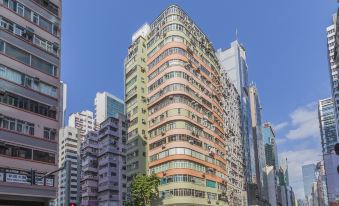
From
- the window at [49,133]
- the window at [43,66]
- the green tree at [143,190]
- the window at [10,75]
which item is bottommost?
the green tree at [143,190]

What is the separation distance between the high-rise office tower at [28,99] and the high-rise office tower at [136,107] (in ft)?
121

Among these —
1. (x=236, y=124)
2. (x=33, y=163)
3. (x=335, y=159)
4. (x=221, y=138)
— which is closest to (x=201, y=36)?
(x=221, y=138)

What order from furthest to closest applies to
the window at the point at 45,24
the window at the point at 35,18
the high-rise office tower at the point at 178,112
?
the high-rise office tower at the point at 178,112 < the window at the point at 45,24 < the window at the point at 35,18

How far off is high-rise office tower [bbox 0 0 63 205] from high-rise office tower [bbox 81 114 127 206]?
67441 mm

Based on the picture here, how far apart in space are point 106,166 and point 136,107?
33580 millimetres

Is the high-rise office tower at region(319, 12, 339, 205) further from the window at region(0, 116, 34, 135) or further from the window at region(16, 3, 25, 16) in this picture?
the window at region(0, 116, 34, 135)

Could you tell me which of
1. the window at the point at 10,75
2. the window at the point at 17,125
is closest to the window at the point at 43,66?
the window at the point at 10,75

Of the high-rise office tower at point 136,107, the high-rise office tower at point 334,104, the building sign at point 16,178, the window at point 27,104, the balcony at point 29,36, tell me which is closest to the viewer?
the building sign at point 16,178

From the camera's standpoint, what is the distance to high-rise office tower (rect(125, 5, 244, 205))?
70562 millimetres

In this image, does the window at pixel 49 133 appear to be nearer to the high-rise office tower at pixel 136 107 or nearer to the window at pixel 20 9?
the window at pixel 20 9

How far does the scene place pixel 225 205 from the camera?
8156 cm

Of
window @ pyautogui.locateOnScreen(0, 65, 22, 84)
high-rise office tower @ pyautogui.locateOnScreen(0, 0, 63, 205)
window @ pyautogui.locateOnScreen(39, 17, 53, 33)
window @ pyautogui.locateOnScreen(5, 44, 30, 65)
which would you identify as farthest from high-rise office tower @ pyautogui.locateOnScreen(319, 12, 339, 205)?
window @ pyautogui.locateOnScreen(0, 65, 22, 84)

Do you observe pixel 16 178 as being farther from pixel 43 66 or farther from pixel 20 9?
pixel 20 9

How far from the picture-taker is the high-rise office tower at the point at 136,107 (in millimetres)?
79213
